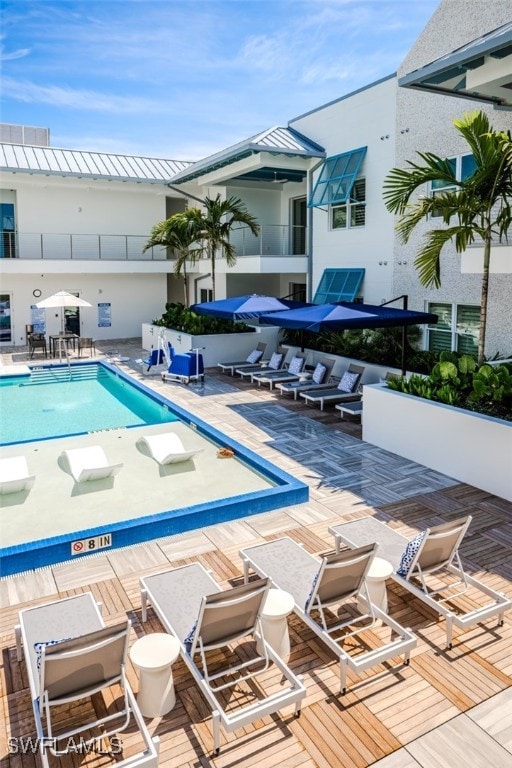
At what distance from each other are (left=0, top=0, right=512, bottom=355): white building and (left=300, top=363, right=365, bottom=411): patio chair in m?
2.67

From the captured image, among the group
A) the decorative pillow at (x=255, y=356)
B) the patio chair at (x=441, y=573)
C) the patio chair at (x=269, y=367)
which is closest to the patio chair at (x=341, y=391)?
the patio chair at (x=269, y=367)

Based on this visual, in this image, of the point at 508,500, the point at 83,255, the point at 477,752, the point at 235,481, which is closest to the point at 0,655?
the point at 477,752

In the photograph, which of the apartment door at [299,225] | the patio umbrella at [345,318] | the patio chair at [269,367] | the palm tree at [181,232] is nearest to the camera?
the patio umbrella at [345,318]

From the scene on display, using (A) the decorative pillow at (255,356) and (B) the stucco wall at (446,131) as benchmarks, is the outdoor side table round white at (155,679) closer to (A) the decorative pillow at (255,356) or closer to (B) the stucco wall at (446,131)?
(B) the stucco wall at (446,131)

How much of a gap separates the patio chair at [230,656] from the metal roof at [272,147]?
16727 mm

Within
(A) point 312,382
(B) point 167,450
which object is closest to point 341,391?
(A) point 312,382

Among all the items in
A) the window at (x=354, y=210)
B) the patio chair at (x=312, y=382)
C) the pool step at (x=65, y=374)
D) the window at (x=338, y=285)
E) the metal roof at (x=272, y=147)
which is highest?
the metal roof at (x=272, y=147)

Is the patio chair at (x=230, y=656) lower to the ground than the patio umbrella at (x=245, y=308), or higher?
lower

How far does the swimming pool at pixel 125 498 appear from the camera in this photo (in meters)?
7.20

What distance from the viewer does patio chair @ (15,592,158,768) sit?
13.2ft

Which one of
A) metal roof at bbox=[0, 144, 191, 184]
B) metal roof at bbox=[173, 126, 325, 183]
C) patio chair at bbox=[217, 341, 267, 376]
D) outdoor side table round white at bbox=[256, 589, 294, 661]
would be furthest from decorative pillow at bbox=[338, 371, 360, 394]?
metal roof at bbox=[0, 144, 191, 184]

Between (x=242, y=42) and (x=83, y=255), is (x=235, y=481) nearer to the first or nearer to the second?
(x=242, y=42)

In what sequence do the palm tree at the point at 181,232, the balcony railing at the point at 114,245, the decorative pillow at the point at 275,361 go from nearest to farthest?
the decorative pillow at the point at 275,361 → the palm tree at the point at 181,232 → the balcony railing at the point at 114,245

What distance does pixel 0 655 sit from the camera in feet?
17.3
